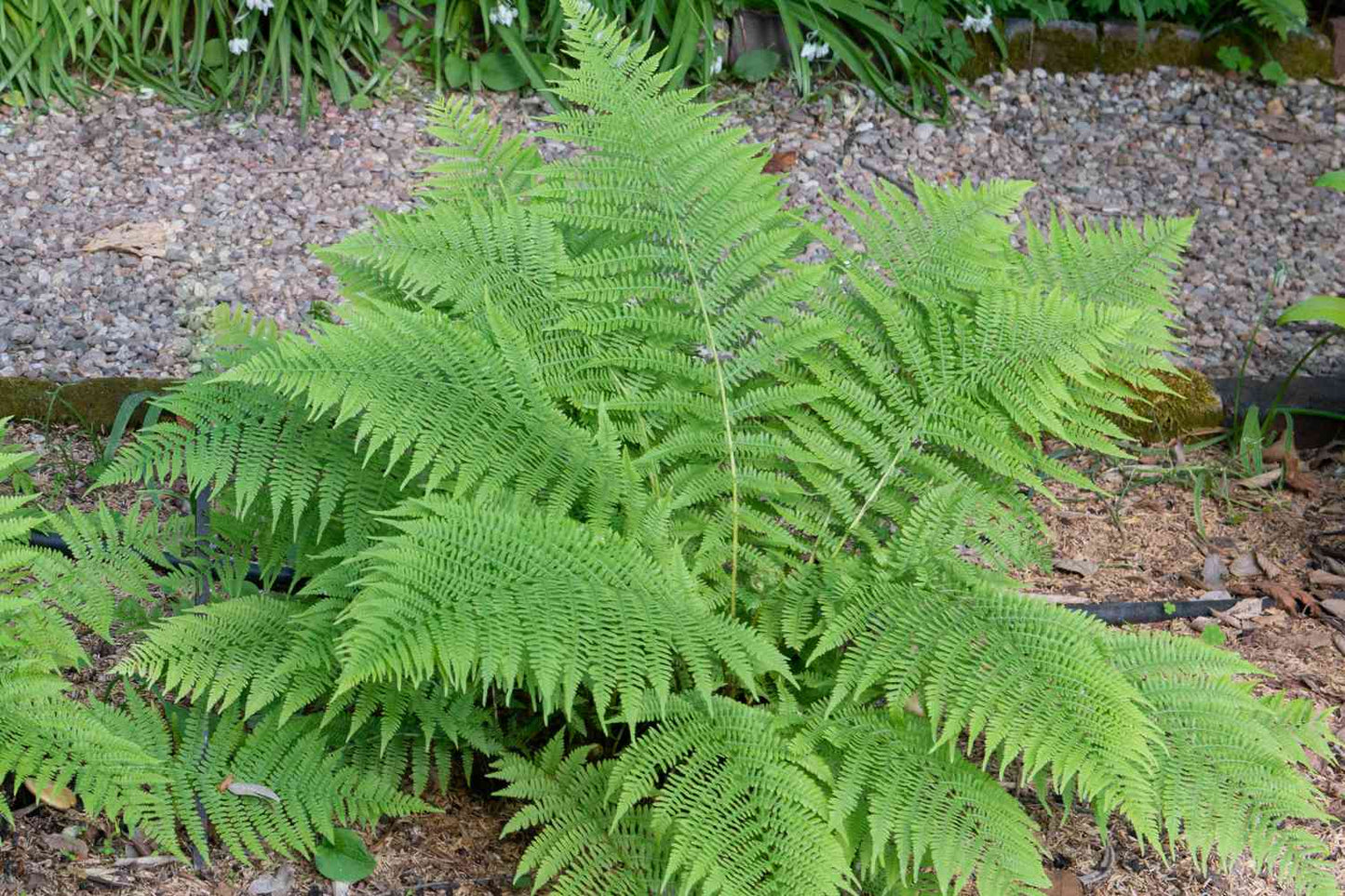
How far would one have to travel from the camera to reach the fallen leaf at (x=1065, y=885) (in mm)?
2076

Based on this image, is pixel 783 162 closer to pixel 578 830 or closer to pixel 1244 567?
pixel 1244 567

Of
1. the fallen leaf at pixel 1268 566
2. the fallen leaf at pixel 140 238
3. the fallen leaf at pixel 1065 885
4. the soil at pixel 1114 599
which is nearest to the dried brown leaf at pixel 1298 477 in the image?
the soil at pixel 1114 599

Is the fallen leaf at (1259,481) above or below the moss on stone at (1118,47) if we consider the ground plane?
below

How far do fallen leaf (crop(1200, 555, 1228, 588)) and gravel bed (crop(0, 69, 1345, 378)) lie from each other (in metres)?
0.92

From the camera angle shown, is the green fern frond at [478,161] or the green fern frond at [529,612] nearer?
the green fern frond at [529,612]

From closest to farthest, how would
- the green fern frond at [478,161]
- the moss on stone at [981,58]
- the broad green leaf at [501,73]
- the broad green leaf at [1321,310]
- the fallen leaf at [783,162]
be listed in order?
1. the green fern frond at [478,161]
2. the broad green leaf at [1321,310]
3. the fallen leaf at [783,162]
4. the broad green leaf at [501,73]
5. the moss on stone at [981,58]

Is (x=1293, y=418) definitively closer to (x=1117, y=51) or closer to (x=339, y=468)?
(x=1117, y=51)

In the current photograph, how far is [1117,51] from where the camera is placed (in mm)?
4863

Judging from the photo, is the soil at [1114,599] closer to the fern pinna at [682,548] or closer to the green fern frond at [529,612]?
the fern pinna at [682,548]

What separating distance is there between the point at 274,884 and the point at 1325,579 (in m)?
2.17

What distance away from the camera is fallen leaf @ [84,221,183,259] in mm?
3750

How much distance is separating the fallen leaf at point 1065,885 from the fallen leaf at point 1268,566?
1063 mm

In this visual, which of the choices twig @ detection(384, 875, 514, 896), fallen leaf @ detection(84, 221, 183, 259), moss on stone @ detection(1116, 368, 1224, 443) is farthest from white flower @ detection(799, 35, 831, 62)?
twig @ detection(384, 875, 514, 896)

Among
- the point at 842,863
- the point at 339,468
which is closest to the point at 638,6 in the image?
the point at 339,468
